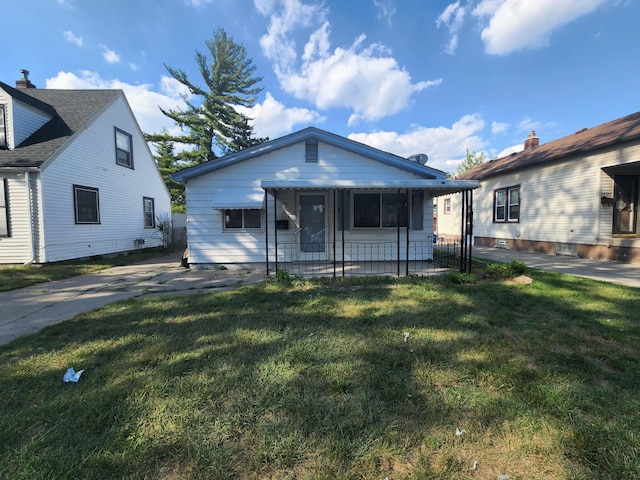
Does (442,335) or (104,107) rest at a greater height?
(104,107)

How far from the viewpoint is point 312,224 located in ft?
28.7

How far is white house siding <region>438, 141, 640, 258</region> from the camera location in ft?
31.7

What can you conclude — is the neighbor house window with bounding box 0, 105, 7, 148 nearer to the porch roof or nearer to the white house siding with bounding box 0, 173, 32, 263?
the white house siding with bounding box 0, 173, 32, 263

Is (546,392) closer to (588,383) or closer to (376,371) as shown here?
(588,383)

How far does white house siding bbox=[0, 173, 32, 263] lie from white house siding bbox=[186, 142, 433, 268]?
565cm

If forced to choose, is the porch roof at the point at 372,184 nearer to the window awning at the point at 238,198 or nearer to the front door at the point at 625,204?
the window awning at the point at 238,198

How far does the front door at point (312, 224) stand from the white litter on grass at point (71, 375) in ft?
20.9

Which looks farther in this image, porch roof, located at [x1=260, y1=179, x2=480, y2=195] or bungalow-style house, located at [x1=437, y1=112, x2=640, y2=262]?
bungalow-style house, located at [x1=437, y1=112, x2=640, y2=262]

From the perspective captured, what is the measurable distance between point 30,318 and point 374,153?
8123 mm

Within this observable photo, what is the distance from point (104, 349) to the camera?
3221mm

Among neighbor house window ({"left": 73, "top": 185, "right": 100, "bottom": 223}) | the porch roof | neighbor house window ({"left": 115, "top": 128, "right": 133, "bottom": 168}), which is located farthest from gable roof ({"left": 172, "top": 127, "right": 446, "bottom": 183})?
neighbor house window ({"left": 115, "top": 128, "right": 133, "bottom": 168})

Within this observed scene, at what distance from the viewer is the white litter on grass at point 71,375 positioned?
2618mm

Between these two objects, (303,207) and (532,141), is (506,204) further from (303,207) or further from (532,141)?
(303,207)

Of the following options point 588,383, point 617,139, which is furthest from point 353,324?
point 617,139
